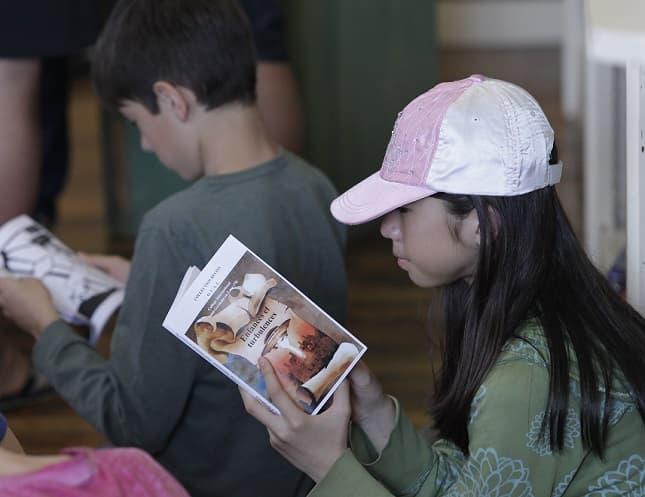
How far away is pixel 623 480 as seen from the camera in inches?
55.7

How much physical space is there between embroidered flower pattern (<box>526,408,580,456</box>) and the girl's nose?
0.92 ft

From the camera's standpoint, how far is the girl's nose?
4.90 feet

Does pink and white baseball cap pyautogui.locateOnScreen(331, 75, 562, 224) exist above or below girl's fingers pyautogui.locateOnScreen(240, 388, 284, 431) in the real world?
above

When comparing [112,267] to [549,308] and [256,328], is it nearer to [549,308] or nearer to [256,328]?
A: [256,328]

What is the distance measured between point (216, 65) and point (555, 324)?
724mm

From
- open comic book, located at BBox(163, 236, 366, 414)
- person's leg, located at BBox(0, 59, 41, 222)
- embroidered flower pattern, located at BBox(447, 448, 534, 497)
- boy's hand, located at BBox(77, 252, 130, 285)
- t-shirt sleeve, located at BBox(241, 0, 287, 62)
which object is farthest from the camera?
t-shirt sleeve, located at BBox(241, 0, 287, 62)

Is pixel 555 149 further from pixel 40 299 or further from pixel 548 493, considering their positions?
pixel 40 299

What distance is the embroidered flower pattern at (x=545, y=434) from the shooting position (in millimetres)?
1348

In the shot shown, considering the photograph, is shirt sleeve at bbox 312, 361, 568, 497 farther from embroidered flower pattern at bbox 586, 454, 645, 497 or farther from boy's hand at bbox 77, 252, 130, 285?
boy's hand at bbox 77, 252, 130, 285

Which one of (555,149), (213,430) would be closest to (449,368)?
(555,149)

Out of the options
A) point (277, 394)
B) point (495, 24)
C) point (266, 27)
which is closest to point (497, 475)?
point (277, 394)

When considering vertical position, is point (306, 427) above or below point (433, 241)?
below

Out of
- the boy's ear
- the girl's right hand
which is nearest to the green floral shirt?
the girl's right hand

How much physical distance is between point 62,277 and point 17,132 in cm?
76
